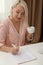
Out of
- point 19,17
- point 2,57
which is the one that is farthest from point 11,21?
point 2,57

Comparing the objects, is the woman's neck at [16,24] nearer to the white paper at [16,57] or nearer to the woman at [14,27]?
the woman at [14,27]

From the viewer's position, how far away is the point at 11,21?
162cm

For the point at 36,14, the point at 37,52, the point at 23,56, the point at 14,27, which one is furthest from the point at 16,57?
the point at 36,14

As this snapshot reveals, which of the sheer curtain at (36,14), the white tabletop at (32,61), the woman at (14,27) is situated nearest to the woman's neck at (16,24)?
the woman at (14,27)

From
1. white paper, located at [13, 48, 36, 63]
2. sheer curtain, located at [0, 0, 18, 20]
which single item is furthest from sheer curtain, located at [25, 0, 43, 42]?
white paper, located at [13, 48, 36, 63]

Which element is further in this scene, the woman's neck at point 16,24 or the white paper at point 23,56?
the woman's neck at point 16,24

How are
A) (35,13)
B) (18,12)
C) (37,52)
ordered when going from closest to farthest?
(37,52) < (18,12) < (35,13)

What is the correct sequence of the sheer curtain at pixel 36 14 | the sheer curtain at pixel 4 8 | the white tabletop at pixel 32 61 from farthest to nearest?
the sheer curtain at pixel 36 14 → the sheer curtain at pixel 4 8 → the white tabletop at pixel 32 61

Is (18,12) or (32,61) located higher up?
(18,12)

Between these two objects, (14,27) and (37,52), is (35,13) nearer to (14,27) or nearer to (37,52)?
(14,27)

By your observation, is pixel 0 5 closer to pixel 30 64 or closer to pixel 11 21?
pixel 11 21

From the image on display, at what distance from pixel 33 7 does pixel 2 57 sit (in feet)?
5.08

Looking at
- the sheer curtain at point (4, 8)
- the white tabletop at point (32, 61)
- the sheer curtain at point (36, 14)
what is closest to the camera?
the white tabletop at point (32, 61)

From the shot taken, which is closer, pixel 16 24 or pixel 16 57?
pixel 16 57
